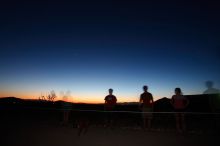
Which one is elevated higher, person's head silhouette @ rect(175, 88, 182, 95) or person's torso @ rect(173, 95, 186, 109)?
person's head silhouette @ rect(175, 88, 182, 95)

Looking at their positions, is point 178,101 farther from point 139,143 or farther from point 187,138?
point 139,143

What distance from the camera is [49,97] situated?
235 ft

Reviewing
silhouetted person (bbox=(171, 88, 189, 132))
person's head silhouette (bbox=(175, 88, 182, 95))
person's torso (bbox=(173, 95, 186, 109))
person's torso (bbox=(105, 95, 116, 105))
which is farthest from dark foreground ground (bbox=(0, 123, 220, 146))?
person's torso (bbox=(105, 95, 116, 105))

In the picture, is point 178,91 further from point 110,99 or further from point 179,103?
point 110,99

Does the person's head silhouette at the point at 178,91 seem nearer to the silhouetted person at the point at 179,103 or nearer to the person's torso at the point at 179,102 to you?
the silhouetted person at the point at 179,103

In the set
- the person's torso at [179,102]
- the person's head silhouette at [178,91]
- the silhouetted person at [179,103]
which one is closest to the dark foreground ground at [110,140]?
the silhouetted person at [179,103]

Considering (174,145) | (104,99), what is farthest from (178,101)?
(104,99)

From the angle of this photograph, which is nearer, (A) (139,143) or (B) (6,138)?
(A) (139,143)

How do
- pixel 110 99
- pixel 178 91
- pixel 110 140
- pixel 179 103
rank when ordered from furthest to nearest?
pixel 110 99 → pixel 178 91 → pixel 179 103 → pixel 110 140

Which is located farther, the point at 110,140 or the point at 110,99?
the point at 110,99

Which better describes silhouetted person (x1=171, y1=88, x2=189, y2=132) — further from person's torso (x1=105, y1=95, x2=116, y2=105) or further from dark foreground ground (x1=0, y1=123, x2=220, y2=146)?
person's torso (x1=105, y1=95, x2=116, y2=105)

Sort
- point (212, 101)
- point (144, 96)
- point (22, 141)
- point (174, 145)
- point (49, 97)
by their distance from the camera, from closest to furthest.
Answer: point (174, 145), point (22, 141), point (212, 101), point (144, 96), point (49, 97)

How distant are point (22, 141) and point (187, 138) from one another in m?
5.65

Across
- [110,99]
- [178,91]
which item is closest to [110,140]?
[110,99]
